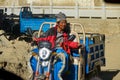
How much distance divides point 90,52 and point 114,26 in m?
15.2

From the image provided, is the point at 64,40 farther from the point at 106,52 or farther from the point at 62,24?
Answer: the point at 106,52

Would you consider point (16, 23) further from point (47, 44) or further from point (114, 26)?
point (47, 44)

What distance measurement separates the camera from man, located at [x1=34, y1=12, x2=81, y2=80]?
25.1 ft

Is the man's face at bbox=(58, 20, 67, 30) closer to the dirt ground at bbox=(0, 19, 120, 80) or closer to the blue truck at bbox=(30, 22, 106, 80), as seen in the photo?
the blue truck at bbox=(30, 22, 106, 80)

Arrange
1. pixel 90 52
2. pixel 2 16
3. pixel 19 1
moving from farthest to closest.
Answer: pixel 19 1, pixel 2 16, pixel 90 52

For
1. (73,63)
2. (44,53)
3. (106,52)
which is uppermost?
(44,53)

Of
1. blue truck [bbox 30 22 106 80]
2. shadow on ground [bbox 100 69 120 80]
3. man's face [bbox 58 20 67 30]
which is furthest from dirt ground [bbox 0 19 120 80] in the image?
man's face [bbox 58 20 67 30]

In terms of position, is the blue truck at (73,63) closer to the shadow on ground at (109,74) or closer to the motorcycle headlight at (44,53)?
the motorcycle headlight at (44,53)

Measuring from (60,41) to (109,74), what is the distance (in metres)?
3.66

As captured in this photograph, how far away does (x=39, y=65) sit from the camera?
7.46 meters

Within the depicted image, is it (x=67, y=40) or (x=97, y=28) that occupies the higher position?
(x=67, y=40)

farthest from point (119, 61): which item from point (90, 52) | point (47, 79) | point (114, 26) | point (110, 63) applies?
point (114, 26)

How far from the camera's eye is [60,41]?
8.09 meters

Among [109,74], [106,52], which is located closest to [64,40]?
[109,74]
